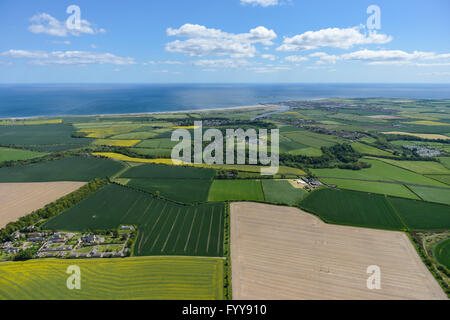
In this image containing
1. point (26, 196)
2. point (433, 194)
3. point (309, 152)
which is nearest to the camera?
point (26, 196)

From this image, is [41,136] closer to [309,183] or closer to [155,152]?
[155,152]

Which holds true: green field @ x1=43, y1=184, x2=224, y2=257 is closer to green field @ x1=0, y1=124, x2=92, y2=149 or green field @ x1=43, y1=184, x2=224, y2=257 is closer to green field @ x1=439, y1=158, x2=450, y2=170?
green field @ x1=0, y1=124, x2=92, y2=149

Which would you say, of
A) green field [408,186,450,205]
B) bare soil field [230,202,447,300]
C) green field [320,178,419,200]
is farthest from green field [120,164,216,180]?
green field [408,186,450,205]

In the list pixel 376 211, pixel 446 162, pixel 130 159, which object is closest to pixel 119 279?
pixel 376 211

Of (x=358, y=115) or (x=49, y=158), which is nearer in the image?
(x=49, y=158)
